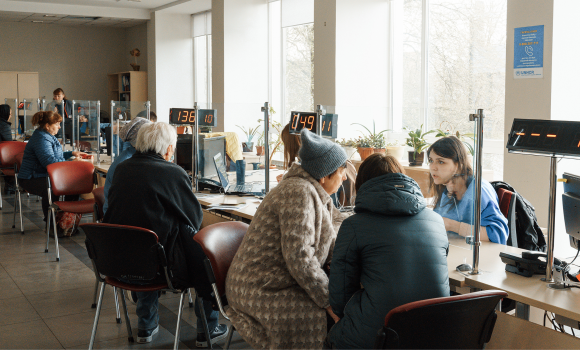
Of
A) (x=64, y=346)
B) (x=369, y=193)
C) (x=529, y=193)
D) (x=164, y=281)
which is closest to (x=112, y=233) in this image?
(x=164, y=281)

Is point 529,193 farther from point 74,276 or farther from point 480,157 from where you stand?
point 74,276

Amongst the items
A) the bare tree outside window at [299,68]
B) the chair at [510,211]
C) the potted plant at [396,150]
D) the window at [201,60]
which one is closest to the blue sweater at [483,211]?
the chair at [510,211]

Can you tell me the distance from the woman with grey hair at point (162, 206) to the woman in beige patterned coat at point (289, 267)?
0.63 meters

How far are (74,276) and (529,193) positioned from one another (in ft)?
11.8

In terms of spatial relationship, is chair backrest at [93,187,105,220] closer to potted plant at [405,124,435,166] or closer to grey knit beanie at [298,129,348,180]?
grey knit beanie at [298,129,348,180]

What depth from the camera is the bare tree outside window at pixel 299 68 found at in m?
7.35

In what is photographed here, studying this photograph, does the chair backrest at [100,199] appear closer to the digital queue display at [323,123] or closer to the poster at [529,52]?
the digital queue display at [323,123]

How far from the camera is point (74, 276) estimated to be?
13.5ft

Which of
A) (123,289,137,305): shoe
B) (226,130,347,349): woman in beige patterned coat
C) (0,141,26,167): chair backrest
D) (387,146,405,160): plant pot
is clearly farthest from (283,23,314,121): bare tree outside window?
(226,130,347,349): woman in beige patterned coat

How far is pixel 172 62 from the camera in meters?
10.3

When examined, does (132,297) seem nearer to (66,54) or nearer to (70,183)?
(70,183)

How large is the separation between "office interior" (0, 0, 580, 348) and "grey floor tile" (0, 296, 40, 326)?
0.01m

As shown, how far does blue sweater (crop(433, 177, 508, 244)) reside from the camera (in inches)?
88.6

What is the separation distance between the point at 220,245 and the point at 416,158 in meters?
2.80
